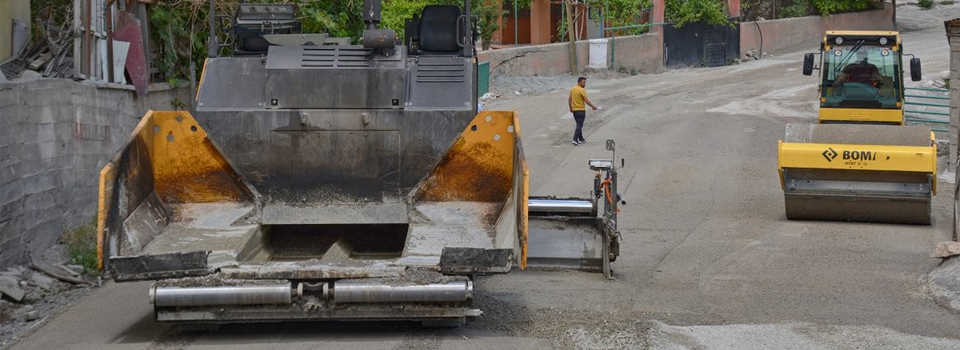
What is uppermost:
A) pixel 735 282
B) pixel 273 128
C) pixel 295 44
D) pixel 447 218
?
pixel 295 44

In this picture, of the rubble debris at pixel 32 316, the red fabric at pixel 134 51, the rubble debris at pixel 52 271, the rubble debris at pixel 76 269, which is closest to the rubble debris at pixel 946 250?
the rubble debris at pixel 52 271

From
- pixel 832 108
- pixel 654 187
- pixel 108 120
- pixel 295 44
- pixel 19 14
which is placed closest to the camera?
pixel 295 44

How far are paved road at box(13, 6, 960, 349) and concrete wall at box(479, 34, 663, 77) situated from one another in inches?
313

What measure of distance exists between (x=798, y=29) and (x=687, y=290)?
33.2 metres

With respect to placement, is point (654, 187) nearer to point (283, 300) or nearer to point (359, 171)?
point (359, 171)

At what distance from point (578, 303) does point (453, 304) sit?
1.94m

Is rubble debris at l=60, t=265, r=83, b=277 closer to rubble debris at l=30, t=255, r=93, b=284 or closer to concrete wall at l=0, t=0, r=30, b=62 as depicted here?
rubble debris at l=30, t=255, r=93, b=284

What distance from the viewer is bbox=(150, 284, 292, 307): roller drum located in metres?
7.97

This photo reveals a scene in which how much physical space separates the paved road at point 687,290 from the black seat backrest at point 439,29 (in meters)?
2.14

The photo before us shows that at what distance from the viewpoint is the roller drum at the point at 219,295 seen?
7.97 metres

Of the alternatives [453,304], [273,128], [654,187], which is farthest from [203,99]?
A: [654,187]

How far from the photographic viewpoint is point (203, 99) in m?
10.1

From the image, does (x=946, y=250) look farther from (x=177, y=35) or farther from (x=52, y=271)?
(x=177, y=35)

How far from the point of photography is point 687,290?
10.8 m
